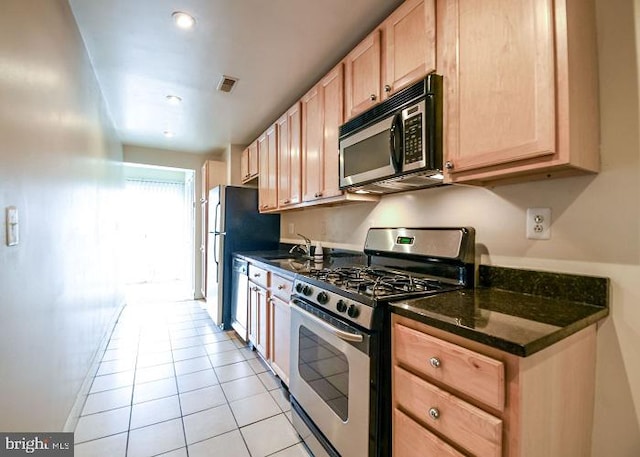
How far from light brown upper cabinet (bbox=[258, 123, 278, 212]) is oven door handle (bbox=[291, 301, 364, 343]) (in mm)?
1599

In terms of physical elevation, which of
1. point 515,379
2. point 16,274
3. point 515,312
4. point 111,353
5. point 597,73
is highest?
point 597,73

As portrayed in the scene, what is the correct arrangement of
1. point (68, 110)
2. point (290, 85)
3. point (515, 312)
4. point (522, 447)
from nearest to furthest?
point (522, 447)
point (515, 312)
point (68, 110)
point (290, 85)

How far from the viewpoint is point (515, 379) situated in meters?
0.78

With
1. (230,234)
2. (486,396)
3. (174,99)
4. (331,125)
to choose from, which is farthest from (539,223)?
(174,99)

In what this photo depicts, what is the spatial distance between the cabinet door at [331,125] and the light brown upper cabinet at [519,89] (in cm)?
81

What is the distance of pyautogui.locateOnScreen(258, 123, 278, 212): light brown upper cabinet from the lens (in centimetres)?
304

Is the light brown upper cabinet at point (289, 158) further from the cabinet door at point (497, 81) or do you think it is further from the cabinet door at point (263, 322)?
the cabinet door at point (497, 81)

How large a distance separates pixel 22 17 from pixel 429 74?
65.9 inches

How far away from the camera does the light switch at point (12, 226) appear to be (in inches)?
40.8

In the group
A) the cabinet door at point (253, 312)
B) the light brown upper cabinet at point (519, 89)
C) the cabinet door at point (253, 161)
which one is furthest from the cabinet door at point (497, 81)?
the cabinet door at point (253, 161)

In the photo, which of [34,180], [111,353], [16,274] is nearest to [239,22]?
[34,180]

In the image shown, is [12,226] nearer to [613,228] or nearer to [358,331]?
[358,331]

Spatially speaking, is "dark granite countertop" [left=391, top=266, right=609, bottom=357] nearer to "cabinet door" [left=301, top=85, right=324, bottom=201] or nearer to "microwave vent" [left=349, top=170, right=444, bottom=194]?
"microwave vent" [left=349, top=170, right=444, bottom=194]

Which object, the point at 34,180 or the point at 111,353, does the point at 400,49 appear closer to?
the point at 34,180
